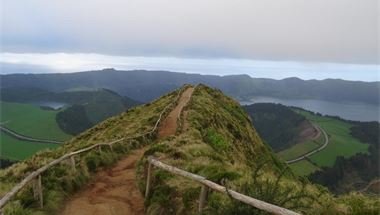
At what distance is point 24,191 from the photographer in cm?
1158

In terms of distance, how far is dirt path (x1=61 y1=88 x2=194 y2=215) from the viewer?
1203 centimetres

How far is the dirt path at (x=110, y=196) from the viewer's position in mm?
12031

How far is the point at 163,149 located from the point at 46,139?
120 metres

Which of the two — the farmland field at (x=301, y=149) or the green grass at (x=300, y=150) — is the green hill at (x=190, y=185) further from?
the farmland field at (x=301, y=149)

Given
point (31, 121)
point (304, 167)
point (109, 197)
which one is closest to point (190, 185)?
point (109, 197)

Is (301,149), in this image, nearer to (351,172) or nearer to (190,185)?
(351,172)

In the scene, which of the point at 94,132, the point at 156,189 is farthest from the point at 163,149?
the point at 94,132

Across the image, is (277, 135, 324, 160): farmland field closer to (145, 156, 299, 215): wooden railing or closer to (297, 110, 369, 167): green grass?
(297, 110, 369, 167): green grass

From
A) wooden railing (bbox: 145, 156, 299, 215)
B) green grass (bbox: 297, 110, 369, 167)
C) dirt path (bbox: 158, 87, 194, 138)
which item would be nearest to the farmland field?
green grass (bbox: 297, 110, 369, 167)

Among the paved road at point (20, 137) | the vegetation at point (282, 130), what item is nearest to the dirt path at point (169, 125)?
the paved road at point (20, 137)

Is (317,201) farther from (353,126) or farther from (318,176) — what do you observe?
(353,126)

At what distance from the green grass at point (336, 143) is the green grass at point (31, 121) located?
76.7 metres

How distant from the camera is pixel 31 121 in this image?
503 ft

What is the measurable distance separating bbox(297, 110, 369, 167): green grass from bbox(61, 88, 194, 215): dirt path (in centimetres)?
9940
